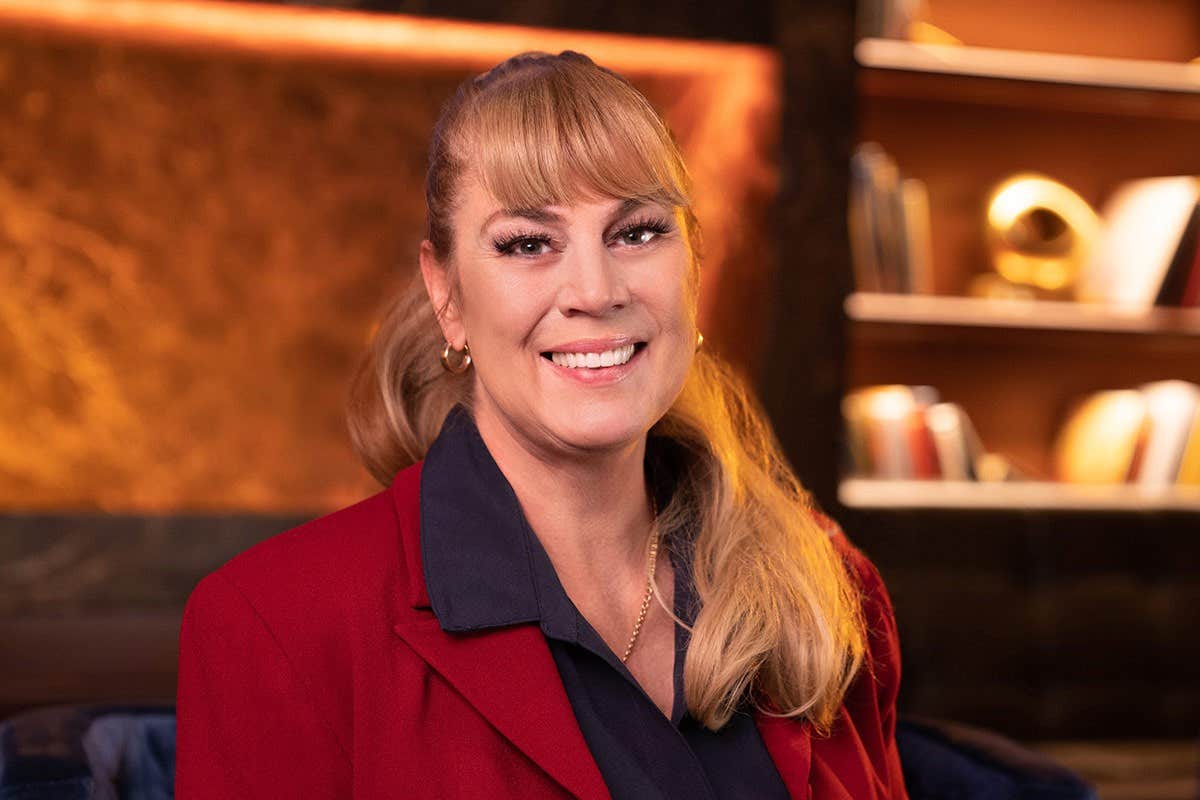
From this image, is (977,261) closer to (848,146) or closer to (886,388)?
(886,388)

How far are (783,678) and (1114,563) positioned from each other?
228 cm

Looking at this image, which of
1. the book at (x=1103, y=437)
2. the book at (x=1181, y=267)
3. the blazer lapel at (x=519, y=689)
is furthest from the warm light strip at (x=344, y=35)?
the blazer lapel at (x=519, y=689)

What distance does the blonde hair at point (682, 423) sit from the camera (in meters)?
1.35

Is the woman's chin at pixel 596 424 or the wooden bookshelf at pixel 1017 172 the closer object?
the woman's chin at pixel 596 424

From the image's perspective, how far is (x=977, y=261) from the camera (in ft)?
12.3

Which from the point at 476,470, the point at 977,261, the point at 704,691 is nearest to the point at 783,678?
the point at 704,691

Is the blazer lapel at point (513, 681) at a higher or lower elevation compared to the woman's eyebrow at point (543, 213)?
lower

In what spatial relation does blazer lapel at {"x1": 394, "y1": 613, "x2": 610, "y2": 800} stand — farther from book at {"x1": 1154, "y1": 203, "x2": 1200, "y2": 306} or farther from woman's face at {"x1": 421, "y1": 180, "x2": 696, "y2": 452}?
book at {"x1": 1154, "y1": 203, "x2": 1200, "y2": 306}

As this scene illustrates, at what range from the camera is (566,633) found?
54.0 inches

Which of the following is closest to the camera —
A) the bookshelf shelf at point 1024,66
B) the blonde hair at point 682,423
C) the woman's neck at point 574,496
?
the blonde hair at point 682,423

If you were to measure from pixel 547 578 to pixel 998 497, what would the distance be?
230 centimetres

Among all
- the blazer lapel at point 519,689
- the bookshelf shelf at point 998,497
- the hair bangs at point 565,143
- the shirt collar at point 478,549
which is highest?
the hair bangs at point 565,143

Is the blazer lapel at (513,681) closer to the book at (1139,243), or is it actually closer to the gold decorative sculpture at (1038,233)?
the gold decorative sculpture at (1038,233)

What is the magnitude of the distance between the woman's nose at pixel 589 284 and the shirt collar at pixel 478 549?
222 millimetres
